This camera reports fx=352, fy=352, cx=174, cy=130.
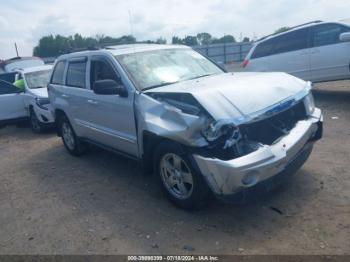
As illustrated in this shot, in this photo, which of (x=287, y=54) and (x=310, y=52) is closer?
(x=310, y=52)

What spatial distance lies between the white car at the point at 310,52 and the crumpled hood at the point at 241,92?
4526 millimetres

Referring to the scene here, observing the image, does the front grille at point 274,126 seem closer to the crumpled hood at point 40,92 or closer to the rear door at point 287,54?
the rear door at point 287,54

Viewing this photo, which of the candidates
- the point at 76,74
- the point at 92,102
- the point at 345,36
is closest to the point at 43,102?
the point at 76,74

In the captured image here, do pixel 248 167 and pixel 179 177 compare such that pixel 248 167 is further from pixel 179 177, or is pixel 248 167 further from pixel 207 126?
pixel 179 177

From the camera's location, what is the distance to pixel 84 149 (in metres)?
6.63

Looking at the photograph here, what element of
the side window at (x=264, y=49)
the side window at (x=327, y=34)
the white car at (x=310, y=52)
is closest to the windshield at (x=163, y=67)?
the white car at (x=310, y=52)

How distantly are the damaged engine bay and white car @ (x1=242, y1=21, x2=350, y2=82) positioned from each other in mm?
5006

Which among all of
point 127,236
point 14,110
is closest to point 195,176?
point 127,236

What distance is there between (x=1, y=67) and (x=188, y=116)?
16.5 metres

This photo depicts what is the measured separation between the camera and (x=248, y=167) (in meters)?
3.20

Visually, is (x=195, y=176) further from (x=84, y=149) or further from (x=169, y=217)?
(x=84, y=149)

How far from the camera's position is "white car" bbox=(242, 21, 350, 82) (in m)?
8.28

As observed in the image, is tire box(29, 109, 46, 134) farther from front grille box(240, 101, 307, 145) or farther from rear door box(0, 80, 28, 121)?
front grille box(240, 101, 307, 145)

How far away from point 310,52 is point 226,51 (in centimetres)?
2091
